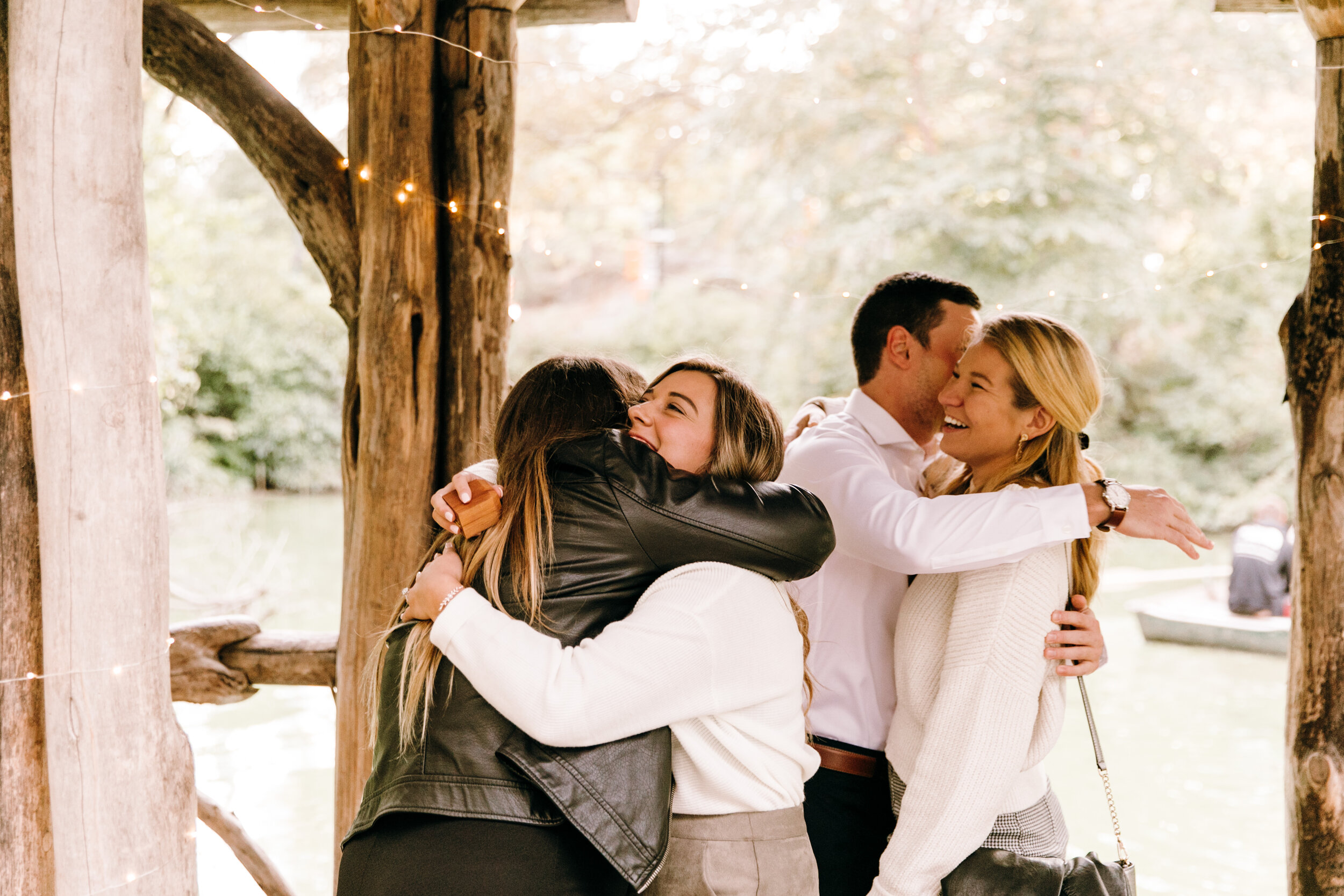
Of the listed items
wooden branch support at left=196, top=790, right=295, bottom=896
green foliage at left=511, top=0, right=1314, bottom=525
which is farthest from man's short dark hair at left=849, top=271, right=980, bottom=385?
green foliage at left=511, top=0, right=1314, bottom=525

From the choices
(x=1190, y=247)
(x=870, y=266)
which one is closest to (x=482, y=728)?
(x=870, y=266)

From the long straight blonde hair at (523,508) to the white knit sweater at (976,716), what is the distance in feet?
2.19

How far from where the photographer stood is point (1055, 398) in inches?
79.4

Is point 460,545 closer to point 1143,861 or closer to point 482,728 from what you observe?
point 482,728

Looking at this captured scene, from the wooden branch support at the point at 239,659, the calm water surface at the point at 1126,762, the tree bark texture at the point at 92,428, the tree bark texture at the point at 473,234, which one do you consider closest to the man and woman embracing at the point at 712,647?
the tree bark texture at the point at 92,428

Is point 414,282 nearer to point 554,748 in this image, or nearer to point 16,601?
point 16,601

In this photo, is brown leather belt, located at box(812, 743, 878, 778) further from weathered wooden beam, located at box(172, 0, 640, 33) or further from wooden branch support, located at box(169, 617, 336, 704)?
weathered wooden beam, located at box(172, 0, 640, 33)

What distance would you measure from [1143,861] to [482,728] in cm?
584

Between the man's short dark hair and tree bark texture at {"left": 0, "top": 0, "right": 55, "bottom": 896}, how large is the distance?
5.42 feet

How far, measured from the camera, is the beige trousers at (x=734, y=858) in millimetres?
1581

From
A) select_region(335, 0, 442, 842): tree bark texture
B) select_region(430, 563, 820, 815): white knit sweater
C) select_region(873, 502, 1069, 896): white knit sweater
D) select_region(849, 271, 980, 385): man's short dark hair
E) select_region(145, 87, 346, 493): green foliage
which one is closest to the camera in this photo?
select_region(430, 563, 820, 815): white knit sweater

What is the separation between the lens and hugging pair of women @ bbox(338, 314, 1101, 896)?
1504 millimetres

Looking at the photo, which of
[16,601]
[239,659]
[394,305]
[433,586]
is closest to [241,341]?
[239,659]

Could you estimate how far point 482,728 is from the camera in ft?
5.04
